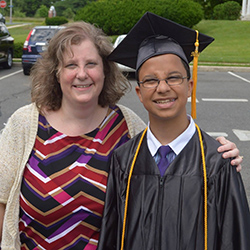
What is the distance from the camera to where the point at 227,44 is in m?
22.5

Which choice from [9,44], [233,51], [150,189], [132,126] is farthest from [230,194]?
[233,51]

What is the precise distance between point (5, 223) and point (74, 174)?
0.46 m

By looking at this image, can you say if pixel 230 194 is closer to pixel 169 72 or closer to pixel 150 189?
pixel 150 189

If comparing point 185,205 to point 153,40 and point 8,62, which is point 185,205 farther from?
point 8,62

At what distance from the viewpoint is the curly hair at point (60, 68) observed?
2.35 meters

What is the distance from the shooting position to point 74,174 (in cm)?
230

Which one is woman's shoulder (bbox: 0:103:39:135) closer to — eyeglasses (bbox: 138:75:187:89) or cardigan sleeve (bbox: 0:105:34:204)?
cardigan sleeve (bbox: 0:105:34:204)

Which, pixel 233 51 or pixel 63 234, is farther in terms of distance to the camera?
pixel 233 51

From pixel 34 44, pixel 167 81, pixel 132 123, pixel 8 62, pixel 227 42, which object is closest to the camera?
pixel 167 81

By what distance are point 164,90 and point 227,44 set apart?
21.6 m

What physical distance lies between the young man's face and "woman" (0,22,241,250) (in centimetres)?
45

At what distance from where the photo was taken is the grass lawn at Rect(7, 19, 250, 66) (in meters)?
16.7

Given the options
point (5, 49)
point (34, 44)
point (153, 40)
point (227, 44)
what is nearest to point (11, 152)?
point (153, 40)

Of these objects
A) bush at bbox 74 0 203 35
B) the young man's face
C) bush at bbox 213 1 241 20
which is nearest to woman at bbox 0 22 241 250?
the young man's face
